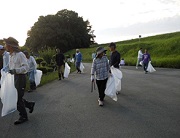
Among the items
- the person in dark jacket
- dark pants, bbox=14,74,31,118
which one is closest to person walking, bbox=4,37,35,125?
dark pants, bbox=14,74,31,118

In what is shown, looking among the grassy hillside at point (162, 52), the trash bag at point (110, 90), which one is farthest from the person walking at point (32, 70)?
the grassy hillside at point (162, 52)

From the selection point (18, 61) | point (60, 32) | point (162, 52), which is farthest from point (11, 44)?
point (60, 32)

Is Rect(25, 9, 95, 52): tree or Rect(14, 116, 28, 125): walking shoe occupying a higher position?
Rect(25, 9, 95, 52): tree

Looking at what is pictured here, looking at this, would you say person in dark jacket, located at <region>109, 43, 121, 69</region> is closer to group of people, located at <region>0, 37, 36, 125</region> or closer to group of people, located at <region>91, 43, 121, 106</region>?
group of people, located at <region>91, 43, 121, 106</region>

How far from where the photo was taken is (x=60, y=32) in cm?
7025

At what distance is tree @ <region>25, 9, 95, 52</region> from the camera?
7106 cm

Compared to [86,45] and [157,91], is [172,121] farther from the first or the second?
[86,45]

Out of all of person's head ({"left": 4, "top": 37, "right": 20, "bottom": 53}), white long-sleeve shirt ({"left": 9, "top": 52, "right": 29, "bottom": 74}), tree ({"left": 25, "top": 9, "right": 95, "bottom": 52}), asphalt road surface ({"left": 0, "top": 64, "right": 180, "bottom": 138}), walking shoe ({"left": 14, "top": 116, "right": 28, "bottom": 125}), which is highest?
tree ({"left": 25, "top": 9, "right": 95, "bottom": 52})

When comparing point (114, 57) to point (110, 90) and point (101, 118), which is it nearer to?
point (110, 90)

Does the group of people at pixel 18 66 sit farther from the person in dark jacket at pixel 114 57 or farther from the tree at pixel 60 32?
the tree at pixel 60 32

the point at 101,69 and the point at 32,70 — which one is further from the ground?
the point at 101,69

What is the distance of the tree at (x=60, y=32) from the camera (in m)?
71.1

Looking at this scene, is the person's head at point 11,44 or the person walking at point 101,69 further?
the person walking at point 101,69

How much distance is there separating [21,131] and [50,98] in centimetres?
383
